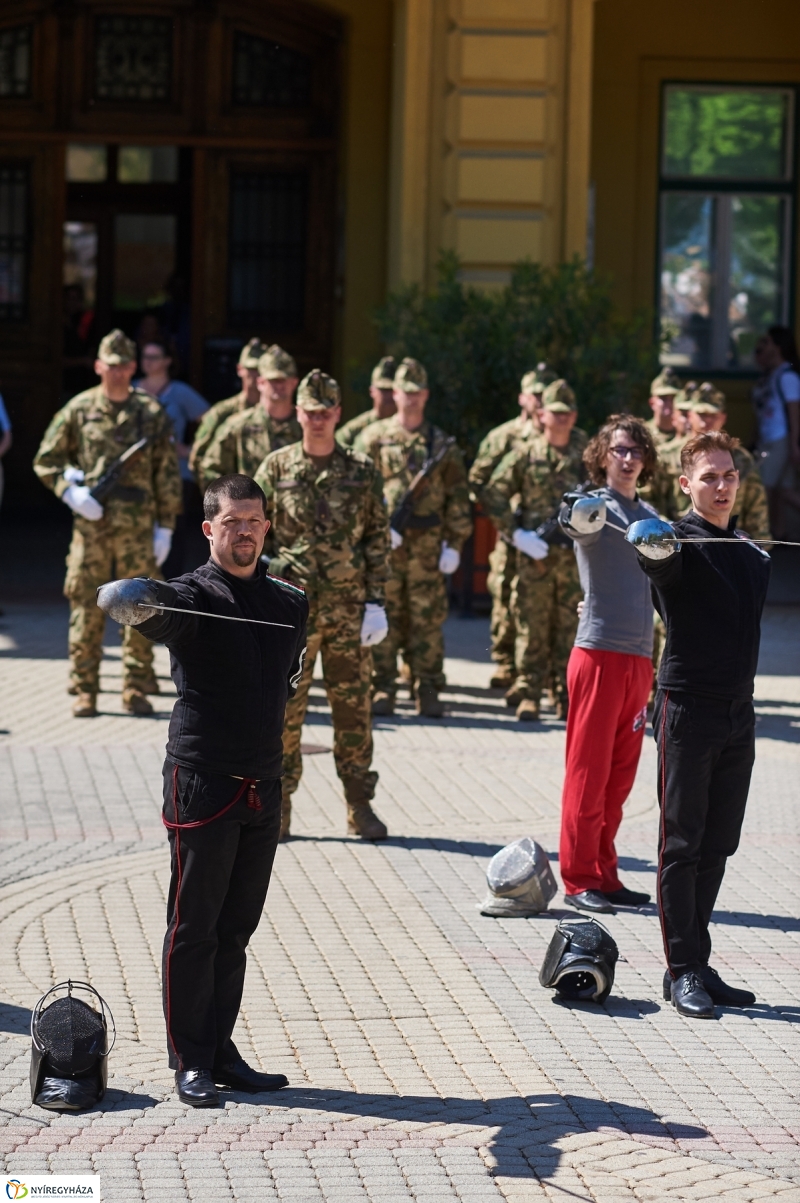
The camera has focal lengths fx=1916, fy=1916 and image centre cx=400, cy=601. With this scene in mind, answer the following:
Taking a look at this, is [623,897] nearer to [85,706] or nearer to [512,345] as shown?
[85,706]

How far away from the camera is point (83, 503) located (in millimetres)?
10859

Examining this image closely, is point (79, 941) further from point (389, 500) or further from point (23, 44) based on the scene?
point (23, 44)

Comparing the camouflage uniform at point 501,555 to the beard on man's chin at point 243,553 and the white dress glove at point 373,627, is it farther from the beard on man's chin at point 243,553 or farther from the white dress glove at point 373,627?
the beard on man's chin at point 243,553

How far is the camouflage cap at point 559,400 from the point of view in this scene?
11.0m

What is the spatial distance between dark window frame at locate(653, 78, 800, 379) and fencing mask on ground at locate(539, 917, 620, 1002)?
12.2 metres

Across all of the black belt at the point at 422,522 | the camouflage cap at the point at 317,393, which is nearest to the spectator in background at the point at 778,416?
the black belt at the point at 422,522

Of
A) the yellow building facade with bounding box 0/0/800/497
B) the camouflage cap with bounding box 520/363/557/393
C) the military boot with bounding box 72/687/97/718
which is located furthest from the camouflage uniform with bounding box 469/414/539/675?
the yellow building facade with bounding box 0/0/800/497

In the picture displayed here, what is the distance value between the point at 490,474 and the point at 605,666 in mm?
4511

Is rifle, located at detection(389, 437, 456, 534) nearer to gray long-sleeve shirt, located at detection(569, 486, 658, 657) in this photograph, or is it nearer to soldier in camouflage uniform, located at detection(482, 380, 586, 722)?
soldier in camouflage uniform, located at detection(482, 380, 586, 722)

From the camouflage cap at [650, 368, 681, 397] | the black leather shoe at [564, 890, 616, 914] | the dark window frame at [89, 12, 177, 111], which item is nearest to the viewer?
the black leather shoe at [564, 890, 616, 914]

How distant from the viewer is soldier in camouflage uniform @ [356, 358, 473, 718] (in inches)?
450

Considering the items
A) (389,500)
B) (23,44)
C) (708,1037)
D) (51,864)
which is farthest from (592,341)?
(708,1037)

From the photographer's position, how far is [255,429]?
1103 centimetres

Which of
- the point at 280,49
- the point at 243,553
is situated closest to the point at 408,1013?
the point at 243,553
